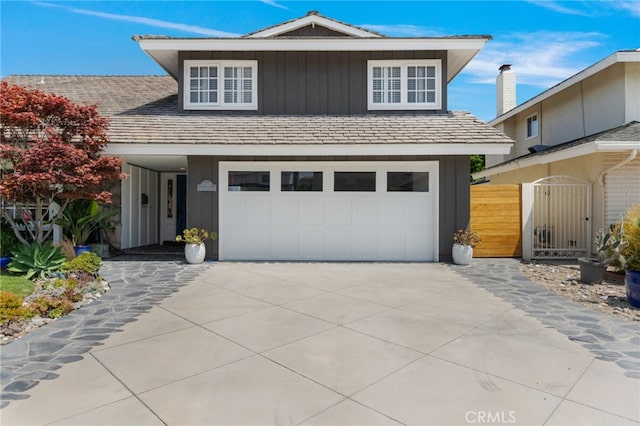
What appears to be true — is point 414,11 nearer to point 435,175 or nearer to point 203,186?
point 435,175

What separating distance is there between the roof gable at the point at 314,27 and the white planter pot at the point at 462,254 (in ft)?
21.4

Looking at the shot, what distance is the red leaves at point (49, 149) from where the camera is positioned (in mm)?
6609

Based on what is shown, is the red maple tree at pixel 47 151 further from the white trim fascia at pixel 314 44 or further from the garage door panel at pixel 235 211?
the white trim fascia at pixel 314 44

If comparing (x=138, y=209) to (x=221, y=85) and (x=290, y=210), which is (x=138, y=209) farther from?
(x=290, y=210)

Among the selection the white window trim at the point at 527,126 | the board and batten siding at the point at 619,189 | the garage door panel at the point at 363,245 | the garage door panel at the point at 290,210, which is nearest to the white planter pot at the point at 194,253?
the garage door panel at the point at 290,210

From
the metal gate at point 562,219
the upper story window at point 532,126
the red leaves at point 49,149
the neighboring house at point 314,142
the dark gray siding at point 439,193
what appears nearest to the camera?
the red leaves at point 49,149

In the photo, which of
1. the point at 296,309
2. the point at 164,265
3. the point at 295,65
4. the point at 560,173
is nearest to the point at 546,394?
the point at 296,309

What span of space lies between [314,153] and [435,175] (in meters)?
3.18

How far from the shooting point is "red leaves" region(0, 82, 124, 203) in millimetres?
6609

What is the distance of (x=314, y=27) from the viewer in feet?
34.2

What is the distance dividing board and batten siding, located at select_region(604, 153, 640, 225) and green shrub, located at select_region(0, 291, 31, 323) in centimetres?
1204

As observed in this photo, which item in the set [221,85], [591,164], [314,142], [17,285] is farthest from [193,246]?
[591,164]

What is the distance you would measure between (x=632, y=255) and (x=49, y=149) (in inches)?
422

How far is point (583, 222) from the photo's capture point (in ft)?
31.2
